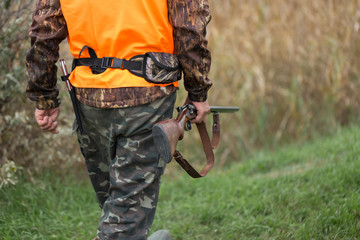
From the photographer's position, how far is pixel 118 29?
7.26ft

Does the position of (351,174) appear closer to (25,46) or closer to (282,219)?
(282,219)

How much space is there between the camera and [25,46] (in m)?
3.89

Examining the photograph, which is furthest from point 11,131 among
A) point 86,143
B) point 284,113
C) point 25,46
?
point 284,113

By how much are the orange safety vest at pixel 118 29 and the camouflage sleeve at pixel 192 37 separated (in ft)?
0.15

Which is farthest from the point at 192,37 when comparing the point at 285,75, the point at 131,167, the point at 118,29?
the point at 285,75

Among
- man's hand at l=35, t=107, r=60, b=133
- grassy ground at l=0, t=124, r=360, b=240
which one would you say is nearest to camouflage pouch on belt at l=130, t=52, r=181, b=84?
man's hand at l=35, t=107, r=60, b=133

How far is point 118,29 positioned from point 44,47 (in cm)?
48

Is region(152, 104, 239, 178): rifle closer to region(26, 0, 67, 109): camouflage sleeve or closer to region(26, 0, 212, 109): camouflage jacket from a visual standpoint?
region(26, 0, 212, 109): camouflage jacket

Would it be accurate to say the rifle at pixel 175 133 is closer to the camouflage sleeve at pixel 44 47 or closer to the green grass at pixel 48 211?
the camouflage sleeve at pixel 44 47

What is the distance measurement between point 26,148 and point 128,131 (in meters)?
1.97

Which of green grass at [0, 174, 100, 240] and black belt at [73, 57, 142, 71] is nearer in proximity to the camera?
black belt at [73, 57, 142, 71]

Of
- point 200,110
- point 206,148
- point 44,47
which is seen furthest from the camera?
point 206,148

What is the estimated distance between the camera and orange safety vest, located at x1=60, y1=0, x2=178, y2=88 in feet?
7.26

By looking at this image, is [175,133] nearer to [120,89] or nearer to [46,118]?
[120,89]
